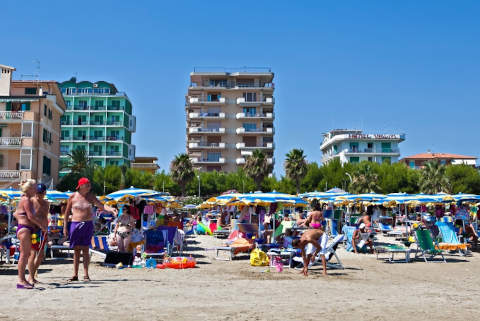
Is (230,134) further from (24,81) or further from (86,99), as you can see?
(24,81)

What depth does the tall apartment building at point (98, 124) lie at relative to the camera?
7956cm

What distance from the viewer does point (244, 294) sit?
7.89 metres

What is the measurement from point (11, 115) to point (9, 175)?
4858 millimetres

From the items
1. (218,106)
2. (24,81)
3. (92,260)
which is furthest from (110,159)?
(92,260)

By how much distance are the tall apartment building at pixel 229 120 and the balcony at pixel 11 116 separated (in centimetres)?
3708

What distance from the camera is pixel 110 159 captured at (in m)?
79.2

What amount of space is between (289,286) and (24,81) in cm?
5122

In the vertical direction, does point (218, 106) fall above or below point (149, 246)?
above

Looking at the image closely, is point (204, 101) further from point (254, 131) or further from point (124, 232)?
point (124, 232)

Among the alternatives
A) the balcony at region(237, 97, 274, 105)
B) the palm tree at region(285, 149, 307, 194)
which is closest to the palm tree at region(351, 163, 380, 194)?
the palm tree at region(285, 149, 307, 194)

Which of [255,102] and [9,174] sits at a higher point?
[255,102]

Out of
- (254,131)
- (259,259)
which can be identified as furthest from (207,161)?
(259,259)

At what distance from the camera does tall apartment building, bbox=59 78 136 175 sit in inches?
3132

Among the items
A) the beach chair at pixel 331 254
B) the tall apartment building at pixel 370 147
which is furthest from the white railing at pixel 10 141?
the tall apartment building at pixel 370 147
